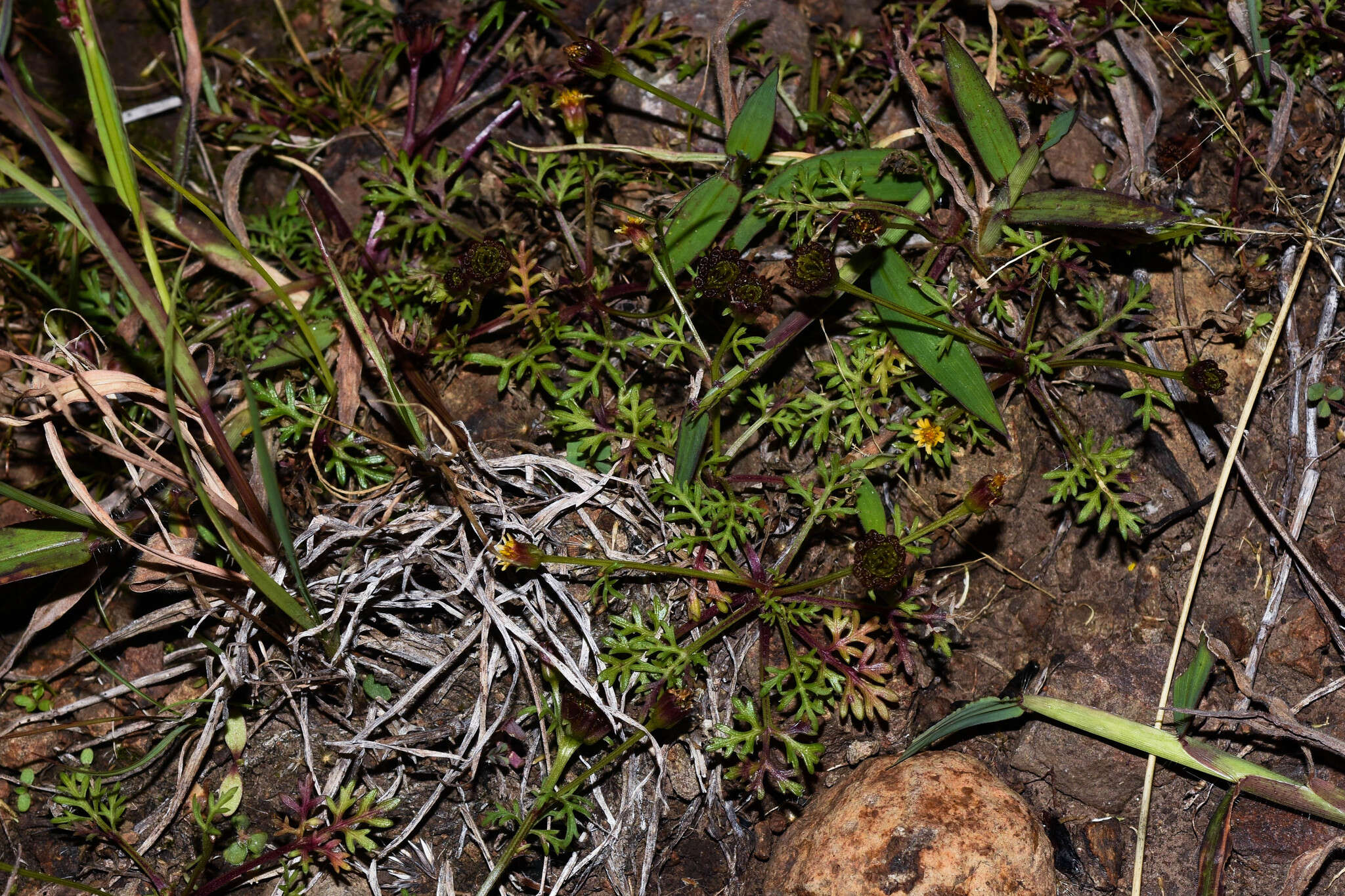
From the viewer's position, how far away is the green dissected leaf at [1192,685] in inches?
112

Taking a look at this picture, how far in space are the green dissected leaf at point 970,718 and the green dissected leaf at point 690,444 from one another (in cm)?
112

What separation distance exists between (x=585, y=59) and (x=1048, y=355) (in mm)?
1890

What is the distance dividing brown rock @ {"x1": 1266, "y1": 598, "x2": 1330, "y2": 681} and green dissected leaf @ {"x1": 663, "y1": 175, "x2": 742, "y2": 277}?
7.74ft

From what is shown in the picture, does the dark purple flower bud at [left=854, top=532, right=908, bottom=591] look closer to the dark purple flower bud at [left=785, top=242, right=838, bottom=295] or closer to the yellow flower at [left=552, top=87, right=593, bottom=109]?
the dark purple flower bud at [left=785, top=242, right=838, bottom=295]

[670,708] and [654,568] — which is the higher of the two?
[654,568]

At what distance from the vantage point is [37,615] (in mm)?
3172

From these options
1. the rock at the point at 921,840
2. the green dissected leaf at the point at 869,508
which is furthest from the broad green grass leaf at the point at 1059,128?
the rock at the point at 921,840

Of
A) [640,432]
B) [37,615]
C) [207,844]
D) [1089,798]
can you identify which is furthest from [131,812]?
[1089,798]

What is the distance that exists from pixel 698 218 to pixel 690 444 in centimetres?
84

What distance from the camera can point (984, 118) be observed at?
302cm

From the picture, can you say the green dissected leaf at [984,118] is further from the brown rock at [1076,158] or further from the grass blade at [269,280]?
the grass blade at [269,280]

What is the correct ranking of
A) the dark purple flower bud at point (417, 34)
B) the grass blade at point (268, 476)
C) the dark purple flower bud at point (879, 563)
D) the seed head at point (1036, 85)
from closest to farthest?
the grass blade at point (268, 476)
the dark purple flower bud at point (879, 563)
the seed head at point (1036, 85)
the dark purple flower bud at point (417, 34)

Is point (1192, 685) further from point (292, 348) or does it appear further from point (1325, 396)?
point (292, 348)

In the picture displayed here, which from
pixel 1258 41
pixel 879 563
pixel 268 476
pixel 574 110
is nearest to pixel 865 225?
pixel 879 563
